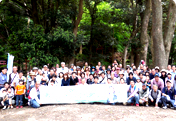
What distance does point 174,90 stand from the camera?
6602 mm

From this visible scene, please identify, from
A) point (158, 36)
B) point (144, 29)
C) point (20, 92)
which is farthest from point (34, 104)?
point (144, 29)

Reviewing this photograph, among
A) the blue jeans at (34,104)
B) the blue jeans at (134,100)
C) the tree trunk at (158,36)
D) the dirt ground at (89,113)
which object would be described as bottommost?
the dirt ground at (89,113)

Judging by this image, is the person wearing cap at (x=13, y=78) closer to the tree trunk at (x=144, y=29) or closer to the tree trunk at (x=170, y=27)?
the tree trunk at (x=170, y=27)

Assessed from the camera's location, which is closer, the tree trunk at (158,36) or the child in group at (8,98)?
the child in group at (8,98)

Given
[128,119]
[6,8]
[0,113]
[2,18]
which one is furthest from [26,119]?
[2,18]

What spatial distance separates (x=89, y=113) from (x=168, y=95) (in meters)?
3.51

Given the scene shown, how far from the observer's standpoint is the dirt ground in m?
5.61

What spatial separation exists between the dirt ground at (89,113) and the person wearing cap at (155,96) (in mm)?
368

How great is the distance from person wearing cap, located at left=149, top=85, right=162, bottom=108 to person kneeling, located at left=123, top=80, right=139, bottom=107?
0.61 m

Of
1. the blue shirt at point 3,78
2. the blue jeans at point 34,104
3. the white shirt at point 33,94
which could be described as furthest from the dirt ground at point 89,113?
the blue shirt at point 3,78

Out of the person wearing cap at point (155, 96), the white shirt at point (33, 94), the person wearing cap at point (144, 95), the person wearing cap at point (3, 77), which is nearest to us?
the person wearing cap at point (155, 96)

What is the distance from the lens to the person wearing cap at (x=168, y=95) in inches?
258

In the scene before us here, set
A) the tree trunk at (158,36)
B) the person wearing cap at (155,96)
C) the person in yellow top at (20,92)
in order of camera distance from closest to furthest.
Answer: the person wearing cap at (155,96) → the person in yellow top at (20,92) → the tree trunk at (158,36)

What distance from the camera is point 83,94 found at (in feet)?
23.6
